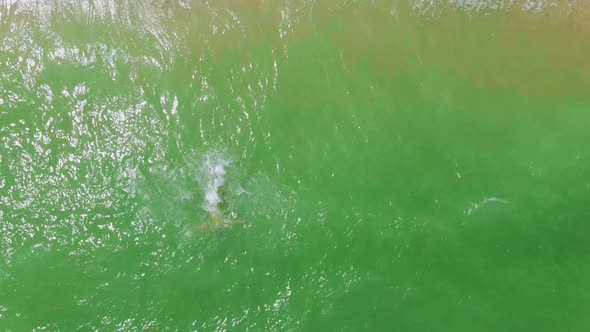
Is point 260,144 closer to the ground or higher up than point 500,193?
higher up

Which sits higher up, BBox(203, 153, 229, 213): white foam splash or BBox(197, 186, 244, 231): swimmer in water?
BBox(203, 153, 229, 213): white foam splash

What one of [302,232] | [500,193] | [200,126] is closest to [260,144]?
[200,126]

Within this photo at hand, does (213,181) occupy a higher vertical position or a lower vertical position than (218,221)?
higher

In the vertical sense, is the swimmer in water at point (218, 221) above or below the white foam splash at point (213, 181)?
below

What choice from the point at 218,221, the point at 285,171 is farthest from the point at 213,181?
the point at 285,171

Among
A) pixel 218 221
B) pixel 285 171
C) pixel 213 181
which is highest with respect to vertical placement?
pixel 213 181

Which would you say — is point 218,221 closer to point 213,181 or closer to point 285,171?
point 213,181

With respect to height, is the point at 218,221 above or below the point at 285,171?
below

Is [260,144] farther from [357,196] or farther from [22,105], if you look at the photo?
[22,105]
